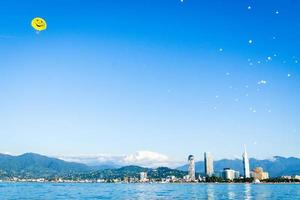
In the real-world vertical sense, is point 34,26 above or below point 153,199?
above

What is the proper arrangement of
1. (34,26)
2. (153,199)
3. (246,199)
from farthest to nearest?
(246,199) → (153,199) → (34,26)

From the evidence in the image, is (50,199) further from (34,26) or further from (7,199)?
(34,26)

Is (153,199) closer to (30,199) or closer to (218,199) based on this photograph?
(218,199)

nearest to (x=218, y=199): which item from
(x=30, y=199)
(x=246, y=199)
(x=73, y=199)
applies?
(x=246, y=199)

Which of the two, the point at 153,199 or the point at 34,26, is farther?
the point at 153,199

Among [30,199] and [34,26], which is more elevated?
[34,26]

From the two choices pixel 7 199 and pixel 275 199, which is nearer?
pixel 7 199

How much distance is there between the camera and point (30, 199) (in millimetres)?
106000

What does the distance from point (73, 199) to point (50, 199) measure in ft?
21.6

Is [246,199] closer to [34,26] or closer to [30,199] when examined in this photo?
[30,199]

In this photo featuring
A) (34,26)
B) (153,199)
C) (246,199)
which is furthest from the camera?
(246,199)

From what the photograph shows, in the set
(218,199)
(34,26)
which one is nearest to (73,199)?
(218,199)

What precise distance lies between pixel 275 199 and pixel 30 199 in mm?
62696

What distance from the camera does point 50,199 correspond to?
358 feet
